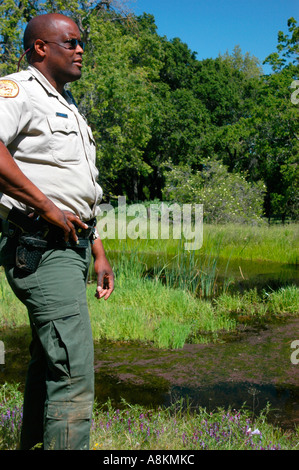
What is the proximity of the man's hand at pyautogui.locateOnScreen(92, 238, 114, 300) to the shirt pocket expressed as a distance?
50 cm

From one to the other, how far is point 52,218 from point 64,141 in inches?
13.2

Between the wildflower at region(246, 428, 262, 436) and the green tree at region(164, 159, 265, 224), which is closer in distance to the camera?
the wildflower at region(246, 428, 262, 436)

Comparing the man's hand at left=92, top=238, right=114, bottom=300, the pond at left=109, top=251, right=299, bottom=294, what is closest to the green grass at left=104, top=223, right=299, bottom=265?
the pond at left=109, top=251, right=299, bottom=294

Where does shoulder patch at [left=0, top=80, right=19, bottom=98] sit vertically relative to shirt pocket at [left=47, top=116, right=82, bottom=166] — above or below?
above

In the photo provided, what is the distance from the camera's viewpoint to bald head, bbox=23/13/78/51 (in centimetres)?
206

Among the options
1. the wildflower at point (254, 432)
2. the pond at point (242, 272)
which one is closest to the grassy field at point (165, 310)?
the pond at point (242, 272)

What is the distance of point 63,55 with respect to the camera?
2.07m

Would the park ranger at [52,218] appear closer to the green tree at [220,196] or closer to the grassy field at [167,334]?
the grassy field at [167,334]

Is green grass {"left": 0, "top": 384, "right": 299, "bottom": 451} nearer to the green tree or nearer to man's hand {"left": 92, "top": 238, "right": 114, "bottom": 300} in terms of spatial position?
man's hand {"left": 92, "top": 238, "right": 114, "bottom": 300}

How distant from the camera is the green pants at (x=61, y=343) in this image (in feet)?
5.96

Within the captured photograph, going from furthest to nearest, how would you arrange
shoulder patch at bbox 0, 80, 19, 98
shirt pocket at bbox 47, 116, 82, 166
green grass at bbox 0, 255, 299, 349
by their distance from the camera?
green grass at bbox 0, 255, 299, 349 → shirt pocket at bbox 47, 116, 82, 166 → shoulder patch at bbox 0, 80, 19, 98

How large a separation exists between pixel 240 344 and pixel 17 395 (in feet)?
8.58

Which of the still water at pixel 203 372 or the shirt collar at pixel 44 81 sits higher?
Answer: the shirt collar at pixel 44 81

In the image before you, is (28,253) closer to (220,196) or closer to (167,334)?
(167,334)
